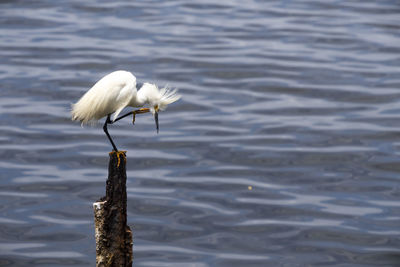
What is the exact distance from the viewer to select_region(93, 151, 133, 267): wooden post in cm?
923

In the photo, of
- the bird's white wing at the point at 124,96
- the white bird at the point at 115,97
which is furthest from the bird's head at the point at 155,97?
the bird's white wing at the point at 124,96

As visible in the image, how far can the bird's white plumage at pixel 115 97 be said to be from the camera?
10.3 m

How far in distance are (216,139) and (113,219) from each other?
11.8m

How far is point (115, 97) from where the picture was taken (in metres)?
10.3

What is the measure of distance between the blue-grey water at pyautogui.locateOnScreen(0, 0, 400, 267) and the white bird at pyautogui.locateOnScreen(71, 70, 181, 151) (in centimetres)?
561

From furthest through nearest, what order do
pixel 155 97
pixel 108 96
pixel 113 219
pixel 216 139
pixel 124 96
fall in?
pixel 216 139 → pixel 155 97 → pixel 124 96 → pixel 108 96 → pixel 113 219

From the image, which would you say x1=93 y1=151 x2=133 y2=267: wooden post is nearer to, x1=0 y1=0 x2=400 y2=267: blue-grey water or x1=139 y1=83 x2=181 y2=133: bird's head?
x1=139 y1=83 x2=181 y2=133: bird's head

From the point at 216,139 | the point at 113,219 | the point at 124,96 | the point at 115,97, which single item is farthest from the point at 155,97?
the point at 216,139

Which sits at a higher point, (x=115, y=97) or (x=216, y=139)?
(x=115, y=97)

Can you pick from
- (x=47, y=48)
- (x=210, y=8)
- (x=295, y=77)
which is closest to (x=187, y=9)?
(x=210, y=8)

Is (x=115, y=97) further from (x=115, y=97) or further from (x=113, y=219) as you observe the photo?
(x=113, y=219)

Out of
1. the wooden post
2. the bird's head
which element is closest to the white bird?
the bird's head

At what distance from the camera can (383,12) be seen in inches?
1291

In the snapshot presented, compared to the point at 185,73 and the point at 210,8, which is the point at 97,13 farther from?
the point at 185,73
